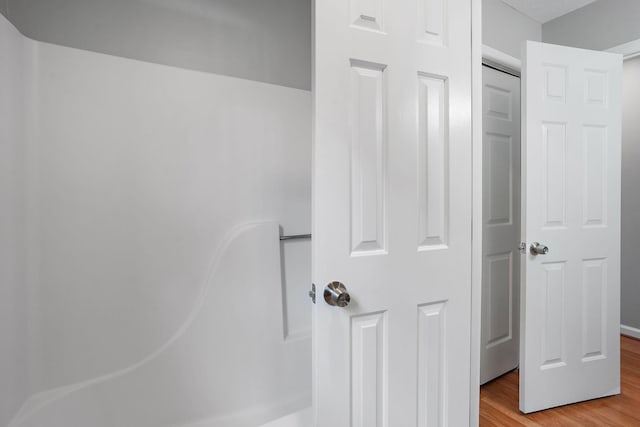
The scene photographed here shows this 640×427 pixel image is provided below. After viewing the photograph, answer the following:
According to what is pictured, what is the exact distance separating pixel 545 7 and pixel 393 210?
93.3 inches

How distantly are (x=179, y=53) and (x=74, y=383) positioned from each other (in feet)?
5.11

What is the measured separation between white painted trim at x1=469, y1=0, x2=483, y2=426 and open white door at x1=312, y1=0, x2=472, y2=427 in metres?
0.03

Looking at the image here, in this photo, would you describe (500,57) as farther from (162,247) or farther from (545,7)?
(162,247)

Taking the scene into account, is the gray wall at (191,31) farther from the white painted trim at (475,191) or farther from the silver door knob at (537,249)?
the silver door knob at (537,249)

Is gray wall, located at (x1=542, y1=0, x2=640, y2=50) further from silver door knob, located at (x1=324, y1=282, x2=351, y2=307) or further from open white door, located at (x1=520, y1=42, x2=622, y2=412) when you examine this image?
silver door knob, located at (x1=324, y1=282, x2=351, y2=307)

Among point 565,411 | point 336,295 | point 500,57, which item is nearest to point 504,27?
point 500,57

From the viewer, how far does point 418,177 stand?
113cm

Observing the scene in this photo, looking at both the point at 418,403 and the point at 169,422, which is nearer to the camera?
the point at 418,403

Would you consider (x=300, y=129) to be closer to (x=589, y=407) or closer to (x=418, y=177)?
(x=418, y=177)

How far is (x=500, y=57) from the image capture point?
2039 mm

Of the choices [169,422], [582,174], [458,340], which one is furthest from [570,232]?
[169,422]

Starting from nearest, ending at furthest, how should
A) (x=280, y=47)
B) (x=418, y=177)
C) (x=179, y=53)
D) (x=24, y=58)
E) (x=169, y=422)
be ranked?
(x=418, y=177) < (x=24, y=58) < (x=169, y=422) < (x=179, y=53) < (x=280, y=47)

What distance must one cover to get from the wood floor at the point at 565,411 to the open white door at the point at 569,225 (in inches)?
1.8

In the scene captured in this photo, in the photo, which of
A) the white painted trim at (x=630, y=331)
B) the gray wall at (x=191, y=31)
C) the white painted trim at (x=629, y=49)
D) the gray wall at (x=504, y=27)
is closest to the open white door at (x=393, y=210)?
the gray wall at (x=191, y=31)
